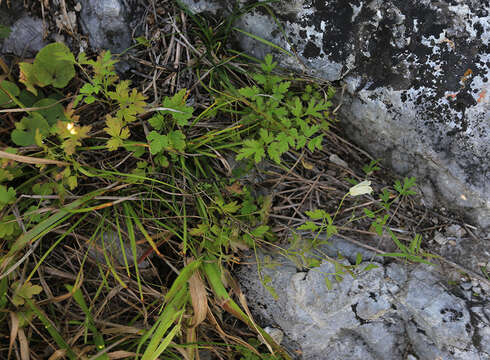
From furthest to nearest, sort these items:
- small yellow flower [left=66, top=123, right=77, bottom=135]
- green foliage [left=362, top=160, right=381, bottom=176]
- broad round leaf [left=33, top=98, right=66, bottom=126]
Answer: green foliage [left=362, top=160, right=381, bottom=176] → broad round leaf [left=33, top=98, right=66, bottom=126] → small yellow flower [left=66, top=123, right=77, bottom=135]

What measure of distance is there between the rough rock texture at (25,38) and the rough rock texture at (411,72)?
0.98 m

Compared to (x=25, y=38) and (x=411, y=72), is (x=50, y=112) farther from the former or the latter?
(x=411, y=72)

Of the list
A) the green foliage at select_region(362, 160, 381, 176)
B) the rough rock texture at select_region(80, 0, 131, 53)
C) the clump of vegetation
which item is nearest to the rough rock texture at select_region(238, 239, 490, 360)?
the clump of vegetation

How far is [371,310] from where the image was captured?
88.8 inches

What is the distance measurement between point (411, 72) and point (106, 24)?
1912 millimetres

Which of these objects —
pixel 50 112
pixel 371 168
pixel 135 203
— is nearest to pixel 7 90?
pixel 50 112

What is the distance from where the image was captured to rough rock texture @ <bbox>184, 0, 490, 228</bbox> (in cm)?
213

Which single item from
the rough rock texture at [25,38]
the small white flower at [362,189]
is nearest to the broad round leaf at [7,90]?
the rough rock texture at [25,38]

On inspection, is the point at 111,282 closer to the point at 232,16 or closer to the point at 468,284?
the point at 232,16

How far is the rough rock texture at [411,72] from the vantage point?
2.13 m

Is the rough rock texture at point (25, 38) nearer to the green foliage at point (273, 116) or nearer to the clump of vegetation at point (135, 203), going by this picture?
the clump of vegetation at point (135, 203)

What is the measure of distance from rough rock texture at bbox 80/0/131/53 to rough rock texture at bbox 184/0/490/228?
46 cm

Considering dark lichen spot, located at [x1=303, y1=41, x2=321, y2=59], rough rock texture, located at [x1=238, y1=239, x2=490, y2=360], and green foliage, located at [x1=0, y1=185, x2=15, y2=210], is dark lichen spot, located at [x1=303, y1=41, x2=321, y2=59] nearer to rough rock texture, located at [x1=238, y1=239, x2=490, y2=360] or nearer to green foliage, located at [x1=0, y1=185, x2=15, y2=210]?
rough rock texture, located at [x1=238, y1=239, x2=490, y2=360]

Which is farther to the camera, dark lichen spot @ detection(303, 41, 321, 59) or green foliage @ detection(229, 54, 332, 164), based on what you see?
dark lichen spot @ detection(303, 41, 321, 59)
